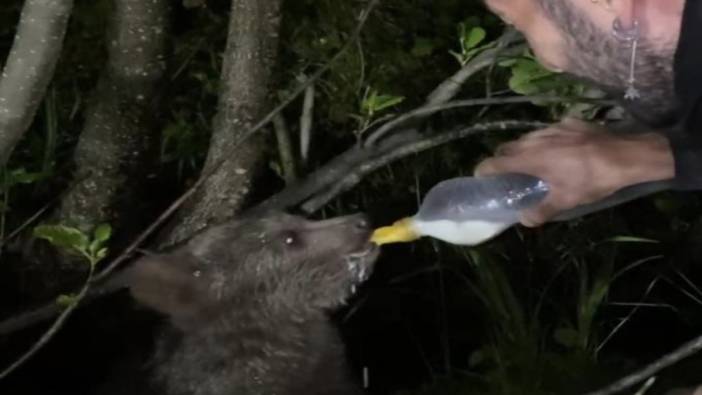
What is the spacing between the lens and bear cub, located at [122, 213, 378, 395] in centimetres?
177

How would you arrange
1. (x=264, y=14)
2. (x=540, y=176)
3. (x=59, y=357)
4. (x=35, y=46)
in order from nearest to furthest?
(x=540, y=176), (x=35, y=46), (x=264, y=14), (x=59, y=357)

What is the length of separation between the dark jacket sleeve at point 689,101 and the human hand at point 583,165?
3 cm

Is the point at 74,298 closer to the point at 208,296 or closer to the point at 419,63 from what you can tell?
the point at 208,296

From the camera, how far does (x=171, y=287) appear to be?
1.79 m

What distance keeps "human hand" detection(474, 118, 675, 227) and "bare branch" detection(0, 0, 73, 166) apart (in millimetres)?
578

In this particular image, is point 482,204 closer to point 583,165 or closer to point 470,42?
point 583,165

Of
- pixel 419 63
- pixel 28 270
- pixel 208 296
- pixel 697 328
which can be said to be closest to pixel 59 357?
pixel 28 270

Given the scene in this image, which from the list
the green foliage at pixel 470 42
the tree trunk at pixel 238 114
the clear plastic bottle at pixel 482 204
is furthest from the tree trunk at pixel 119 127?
the clear plastic bottle at pixel 482 204

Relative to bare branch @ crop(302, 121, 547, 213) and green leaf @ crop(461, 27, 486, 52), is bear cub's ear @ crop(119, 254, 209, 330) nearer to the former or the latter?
bare branch @ crop(302, 121, 547, 213)

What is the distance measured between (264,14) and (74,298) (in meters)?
0.49

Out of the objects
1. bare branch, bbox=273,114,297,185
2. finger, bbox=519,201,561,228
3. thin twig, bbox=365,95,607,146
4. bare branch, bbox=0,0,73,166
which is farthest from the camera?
bare branch, bbox=273,114,297,185

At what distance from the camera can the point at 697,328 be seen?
2174 millimetres

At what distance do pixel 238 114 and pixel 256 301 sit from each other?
0.28 metres

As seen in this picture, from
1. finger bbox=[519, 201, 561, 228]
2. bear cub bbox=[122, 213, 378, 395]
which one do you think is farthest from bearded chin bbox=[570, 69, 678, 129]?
bear cub bbox=[122, 213, 378, 395]
